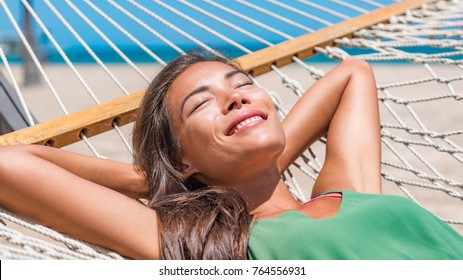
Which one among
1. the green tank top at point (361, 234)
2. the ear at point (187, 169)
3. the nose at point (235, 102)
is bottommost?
the green tank top at point (361, 234)

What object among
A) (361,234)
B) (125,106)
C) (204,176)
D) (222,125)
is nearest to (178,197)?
(204,176)

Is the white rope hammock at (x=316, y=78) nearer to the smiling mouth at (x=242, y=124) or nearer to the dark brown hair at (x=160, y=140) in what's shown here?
the dark brown hair at (x=160, y=140)

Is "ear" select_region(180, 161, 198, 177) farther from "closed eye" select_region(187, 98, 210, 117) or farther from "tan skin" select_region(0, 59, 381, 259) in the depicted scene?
"closed eye" select_region(187, 98, 210, 117)

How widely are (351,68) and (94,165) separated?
762 mm

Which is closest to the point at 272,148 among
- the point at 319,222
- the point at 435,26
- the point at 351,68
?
the point at 319,222

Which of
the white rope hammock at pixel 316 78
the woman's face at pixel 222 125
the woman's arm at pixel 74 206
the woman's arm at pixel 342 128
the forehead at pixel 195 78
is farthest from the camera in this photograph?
the white rope hammock at pixel 316 78

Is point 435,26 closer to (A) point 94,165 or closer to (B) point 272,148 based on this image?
(B) point 272,148

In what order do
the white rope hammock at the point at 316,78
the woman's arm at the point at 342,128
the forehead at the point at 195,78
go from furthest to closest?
the white rope hammock at the point at 316,78 → the woman's arm at the point at 342,128 → the forehead at the point at 195,78

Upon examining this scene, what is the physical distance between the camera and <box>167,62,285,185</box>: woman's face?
141 centimetres

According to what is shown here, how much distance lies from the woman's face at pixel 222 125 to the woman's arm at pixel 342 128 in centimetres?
26

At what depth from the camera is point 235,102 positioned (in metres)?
1.45

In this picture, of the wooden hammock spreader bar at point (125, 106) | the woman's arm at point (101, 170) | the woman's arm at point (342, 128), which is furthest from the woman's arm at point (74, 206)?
the woman's arm at point (342, 128)

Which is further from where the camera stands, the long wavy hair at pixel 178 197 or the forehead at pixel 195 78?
the forehead at pixel 195 78

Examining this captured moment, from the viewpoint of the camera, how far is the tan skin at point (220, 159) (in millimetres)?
1279
